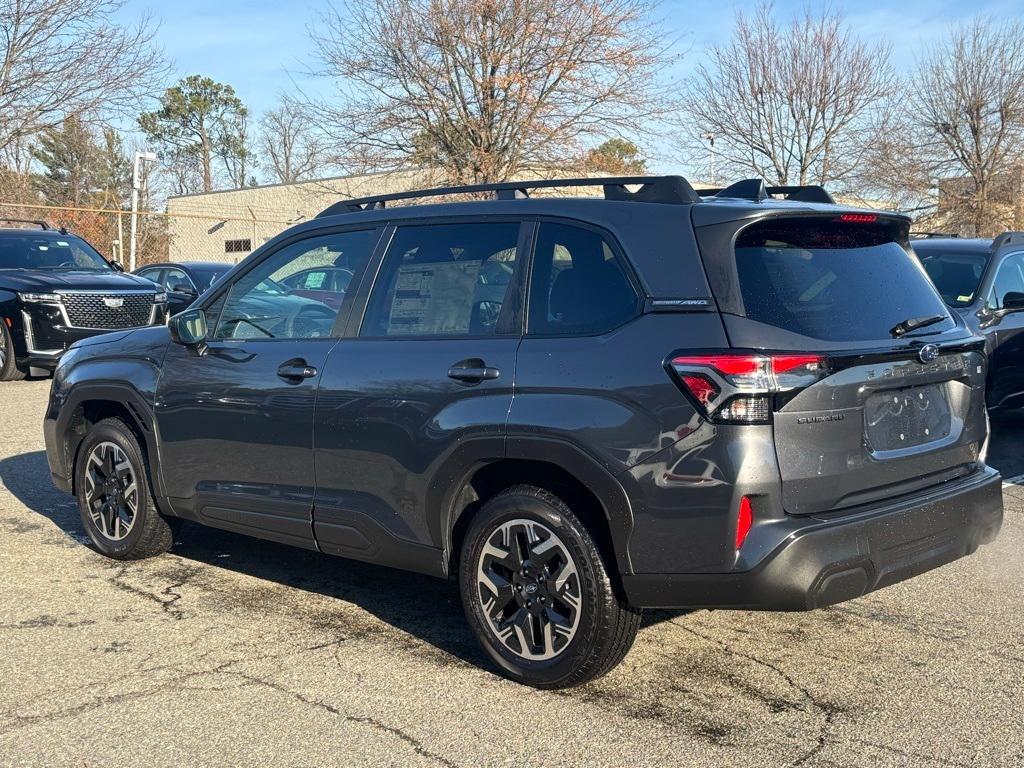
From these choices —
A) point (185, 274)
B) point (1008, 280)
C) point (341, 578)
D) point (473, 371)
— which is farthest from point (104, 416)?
point (185, 274)

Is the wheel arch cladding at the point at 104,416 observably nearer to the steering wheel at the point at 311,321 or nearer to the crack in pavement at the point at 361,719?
the steering wheel at the point at 311,321

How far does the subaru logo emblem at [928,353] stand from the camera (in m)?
4.00

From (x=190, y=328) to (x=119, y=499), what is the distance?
1133 mm

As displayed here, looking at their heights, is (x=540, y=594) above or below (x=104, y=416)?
below

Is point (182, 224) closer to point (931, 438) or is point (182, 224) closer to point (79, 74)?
point (79, 74)

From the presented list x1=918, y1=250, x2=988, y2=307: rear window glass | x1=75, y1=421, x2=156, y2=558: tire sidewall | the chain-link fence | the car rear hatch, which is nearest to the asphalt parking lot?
x1=75, y1=421, x2=156, y2=558: tire sidewall

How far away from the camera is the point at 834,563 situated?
143 inches

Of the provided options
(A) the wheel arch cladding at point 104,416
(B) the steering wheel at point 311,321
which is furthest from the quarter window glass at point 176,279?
(B) the steering wheel at point 311,321

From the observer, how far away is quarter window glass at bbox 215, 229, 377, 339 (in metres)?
4.88

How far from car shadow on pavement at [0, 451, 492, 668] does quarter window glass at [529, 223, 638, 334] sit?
1.40 metres

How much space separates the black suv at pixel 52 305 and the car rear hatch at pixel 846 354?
10.8 m

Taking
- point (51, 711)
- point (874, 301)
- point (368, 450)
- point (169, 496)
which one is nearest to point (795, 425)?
point (874, 301)

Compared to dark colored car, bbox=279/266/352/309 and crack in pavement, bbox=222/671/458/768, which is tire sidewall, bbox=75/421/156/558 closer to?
dark colored car, bbox=279/266/352/309

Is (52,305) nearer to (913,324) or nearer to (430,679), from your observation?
(430,679)
